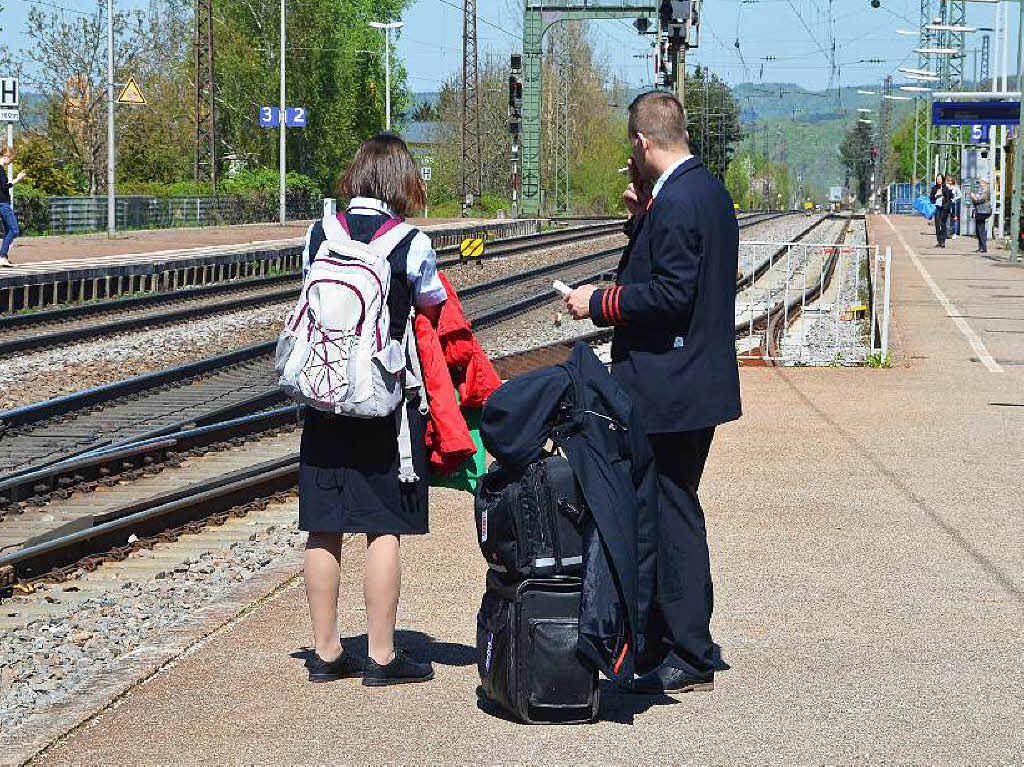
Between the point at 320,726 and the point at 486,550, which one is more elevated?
the point at 486,550

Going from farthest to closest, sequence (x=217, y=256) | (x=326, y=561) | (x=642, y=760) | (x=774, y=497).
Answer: (x=217, y=256), (x=774, y=497), (x=326, y=561), (x=642, y=760)

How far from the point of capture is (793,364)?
1691cm

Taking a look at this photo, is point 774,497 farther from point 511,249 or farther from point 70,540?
point 511,249

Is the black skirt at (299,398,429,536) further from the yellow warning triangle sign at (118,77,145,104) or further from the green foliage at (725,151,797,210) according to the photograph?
the green foliage at (725,151,797,210)

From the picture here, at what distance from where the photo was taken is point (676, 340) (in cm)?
545

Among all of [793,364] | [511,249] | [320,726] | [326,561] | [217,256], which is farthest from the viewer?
[511,249]

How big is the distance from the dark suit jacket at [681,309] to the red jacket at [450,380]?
→ 439 millimetres

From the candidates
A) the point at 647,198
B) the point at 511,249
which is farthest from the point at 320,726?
the point at 511,249

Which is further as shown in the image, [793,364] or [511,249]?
[511,249]

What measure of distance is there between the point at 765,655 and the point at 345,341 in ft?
6.33

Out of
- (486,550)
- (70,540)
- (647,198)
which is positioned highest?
(647,198)

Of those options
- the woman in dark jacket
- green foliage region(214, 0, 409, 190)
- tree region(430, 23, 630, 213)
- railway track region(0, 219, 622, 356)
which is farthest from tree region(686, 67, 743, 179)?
railway track region(0, 219, 622, 356)

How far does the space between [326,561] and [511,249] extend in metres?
39.5

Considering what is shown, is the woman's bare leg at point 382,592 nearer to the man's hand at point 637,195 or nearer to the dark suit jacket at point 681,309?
the dark suit jacket at point 681,309
